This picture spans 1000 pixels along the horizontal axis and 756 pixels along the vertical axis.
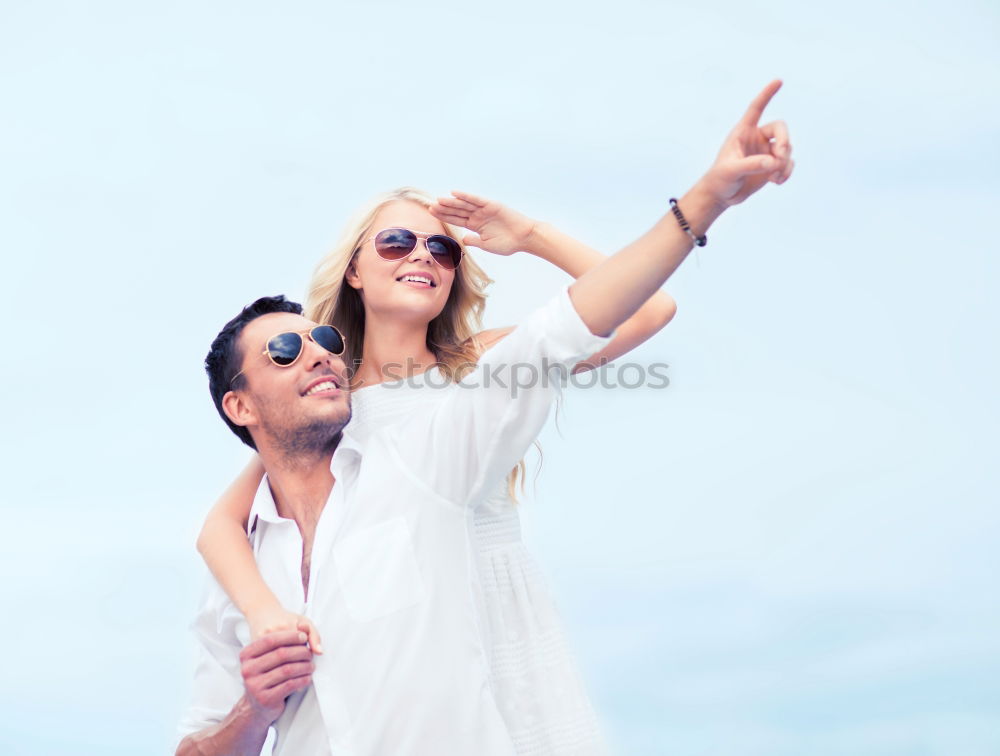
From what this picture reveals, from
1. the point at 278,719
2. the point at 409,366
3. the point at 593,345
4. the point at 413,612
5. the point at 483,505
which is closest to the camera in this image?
the point at 593,345

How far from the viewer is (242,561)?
433cm

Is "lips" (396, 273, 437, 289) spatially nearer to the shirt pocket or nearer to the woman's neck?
the woman's neck

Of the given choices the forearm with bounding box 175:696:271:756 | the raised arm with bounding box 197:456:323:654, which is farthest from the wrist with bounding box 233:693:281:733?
the raised arm with bounding box 197:456:323:654

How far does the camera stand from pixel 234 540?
14.6 feet

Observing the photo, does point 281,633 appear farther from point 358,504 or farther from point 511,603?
point 511,603

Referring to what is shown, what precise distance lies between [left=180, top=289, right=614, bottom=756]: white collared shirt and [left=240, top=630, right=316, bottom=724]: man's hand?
68 mm

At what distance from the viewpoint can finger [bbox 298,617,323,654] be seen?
3980mm

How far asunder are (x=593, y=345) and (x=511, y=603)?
61.5 inches

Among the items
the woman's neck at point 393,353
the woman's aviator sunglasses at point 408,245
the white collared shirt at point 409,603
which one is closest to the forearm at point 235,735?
the white collared shirt at point 409,603

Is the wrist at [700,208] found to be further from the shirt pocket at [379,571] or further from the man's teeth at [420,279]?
the man's teeth at [420,279]

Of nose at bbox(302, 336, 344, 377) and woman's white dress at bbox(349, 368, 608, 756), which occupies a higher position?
nose at bbox(302, 336, 344, 377)

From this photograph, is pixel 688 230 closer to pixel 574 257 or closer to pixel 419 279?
pixel 574 257

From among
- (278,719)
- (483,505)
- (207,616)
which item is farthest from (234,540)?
(483,505)

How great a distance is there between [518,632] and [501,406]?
1262 millimetres
